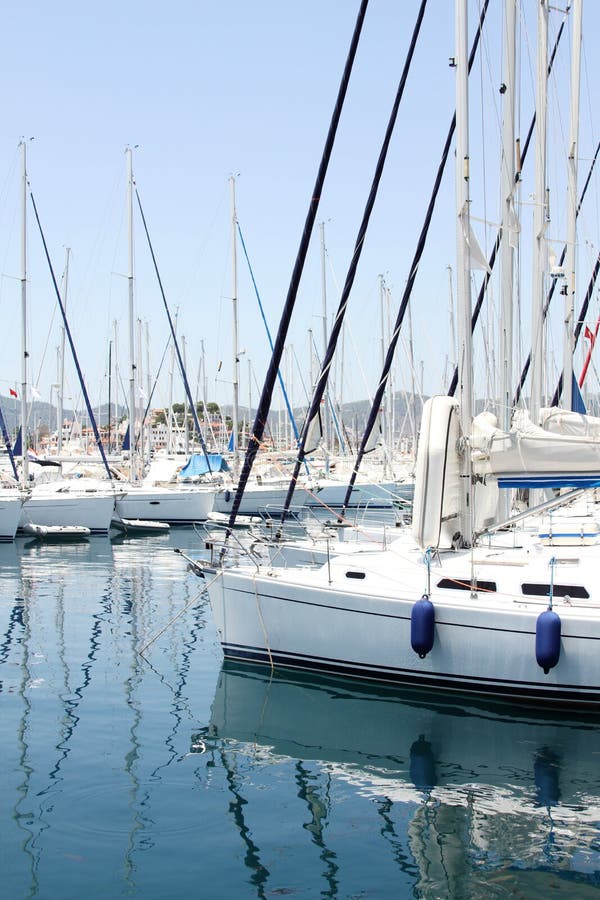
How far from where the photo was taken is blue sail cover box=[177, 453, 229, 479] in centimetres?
4356

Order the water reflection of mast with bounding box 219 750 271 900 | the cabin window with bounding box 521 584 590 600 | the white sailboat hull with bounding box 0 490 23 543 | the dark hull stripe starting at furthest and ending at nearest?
the white sailboat hull with bounding box 0 490 23 543, the cabin window with bounding box 521 584 590 600, the dark hull stripe, the water reflection of mast with bounding box 219 750 271 900

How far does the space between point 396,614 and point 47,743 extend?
14.5 ft

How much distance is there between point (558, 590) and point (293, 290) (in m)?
6.35

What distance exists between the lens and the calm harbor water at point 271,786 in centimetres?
739

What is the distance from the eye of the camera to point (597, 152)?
26922 mm

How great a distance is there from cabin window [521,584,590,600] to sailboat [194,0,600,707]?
0.05ft

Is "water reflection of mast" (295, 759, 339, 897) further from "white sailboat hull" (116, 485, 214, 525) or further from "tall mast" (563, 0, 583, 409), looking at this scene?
"white sailboat hull" (116, 485, 214, 525)

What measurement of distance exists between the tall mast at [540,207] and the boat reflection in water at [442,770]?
22.5 feet

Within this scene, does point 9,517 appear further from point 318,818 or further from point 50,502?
point 318,818

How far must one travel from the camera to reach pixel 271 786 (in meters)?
9.27

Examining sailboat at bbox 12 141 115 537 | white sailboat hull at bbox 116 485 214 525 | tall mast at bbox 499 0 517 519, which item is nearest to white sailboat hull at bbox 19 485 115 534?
sailboat at bbox 12 141 115 537

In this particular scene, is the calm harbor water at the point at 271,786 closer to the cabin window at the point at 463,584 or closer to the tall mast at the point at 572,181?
the cabin window at the point at 463,584

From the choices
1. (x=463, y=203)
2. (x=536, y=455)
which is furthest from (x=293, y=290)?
(x=536, y=455)

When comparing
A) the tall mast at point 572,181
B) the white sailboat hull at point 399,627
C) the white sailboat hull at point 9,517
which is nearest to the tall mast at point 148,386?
the white sailboat hull at point 9,517
